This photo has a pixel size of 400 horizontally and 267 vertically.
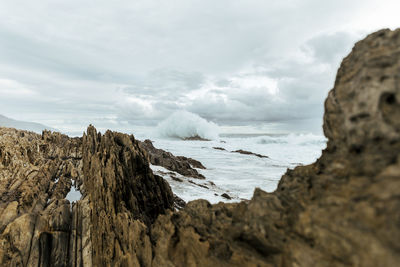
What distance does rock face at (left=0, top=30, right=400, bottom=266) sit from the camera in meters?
3.30

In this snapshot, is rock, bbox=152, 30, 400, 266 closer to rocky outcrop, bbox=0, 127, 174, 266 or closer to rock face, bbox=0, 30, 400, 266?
rock face, bbox=0, 30, 400, 266

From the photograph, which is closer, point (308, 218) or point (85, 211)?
point (308, 218)

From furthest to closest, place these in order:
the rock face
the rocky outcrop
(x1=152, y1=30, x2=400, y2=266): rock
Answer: the rocky outcrop < the rock face < (x1=152, y1=30, x2=400, y2=266): rock

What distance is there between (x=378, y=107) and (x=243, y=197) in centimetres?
2037

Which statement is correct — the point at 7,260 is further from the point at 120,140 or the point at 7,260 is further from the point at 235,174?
the point at 235,174

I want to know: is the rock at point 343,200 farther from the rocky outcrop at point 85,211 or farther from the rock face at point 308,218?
the rocky outcrop at point 85,211

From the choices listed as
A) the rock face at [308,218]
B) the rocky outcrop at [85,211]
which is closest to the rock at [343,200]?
the rock face at [308,218]

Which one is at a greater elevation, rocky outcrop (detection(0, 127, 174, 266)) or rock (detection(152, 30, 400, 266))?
rock (detection(152, 30, 400, 266))

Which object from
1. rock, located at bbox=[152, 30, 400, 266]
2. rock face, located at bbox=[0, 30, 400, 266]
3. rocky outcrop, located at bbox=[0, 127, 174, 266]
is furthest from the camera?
rocky outcrop, located at bbox=[0, 127, 174, 266]

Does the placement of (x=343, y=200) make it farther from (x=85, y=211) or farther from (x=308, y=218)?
(x=85, y=211)

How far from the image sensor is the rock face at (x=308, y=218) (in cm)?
330

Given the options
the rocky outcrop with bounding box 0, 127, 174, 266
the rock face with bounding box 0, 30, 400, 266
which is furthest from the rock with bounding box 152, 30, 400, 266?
the rocky outcrop with bounding box 0, 127, 174, 266

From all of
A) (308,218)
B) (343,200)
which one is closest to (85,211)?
(308,218)

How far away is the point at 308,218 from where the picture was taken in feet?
13.3
